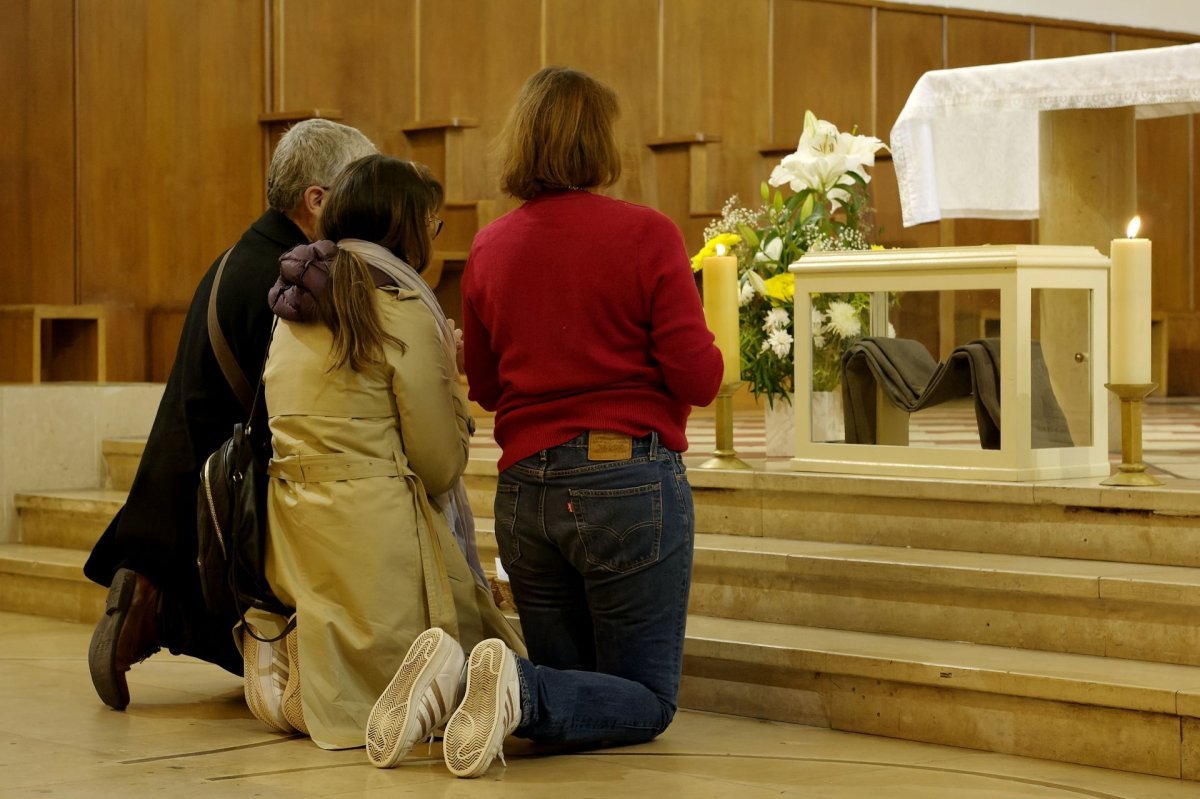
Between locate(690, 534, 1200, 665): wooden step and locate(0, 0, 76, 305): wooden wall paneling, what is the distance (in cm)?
442

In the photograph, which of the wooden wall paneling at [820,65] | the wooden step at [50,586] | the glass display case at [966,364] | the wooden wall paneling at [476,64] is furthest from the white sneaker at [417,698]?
the wooden wall paneling at [820,65]

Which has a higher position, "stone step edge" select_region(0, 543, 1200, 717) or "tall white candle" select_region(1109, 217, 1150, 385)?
"tall white candle" select_region(1109, 217, 1150, 385)

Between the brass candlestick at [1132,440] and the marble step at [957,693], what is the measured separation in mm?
506

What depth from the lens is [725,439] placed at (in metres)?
4.53

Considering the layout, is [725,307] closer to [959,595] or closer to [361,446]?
[959,595]

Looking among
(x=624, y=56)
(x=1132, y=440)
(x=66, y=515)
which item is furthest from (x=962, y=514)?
(x=624, y=56)

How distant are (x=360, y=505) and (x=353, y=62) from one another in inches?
214

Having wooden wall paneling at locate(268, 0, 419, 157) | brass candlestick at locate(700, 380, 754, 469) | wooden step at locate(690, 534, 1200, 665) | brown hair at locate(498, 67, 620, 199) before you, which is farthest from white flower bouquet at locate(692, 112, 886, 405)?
wooden wall paneling at locate(268, 0, 419, 157)

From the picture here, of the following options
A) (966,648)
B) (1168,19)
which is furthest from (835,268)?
(1168,19)

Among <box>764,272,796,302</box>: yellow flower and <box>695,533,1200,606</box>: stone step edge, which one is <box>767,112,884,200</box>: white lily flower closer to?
<box>764,272,796,302</box>: yellow flower

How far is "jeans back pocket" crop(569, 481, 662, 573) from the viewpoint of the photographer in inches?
123

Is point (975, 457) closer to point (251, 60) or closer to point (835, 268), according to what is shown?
point (835, 268)

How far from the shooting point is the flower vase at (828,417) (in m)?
4.38

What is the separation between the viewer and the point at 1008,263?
13.0ft
